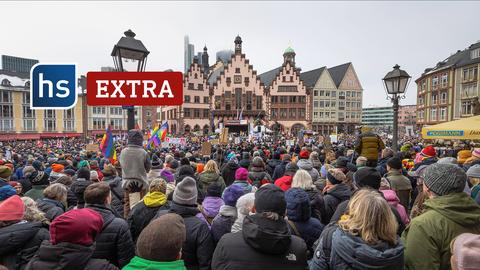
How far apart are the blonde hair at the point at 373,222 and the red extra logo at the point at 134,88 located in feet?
12.1

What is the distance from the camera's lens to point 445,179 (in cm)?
255

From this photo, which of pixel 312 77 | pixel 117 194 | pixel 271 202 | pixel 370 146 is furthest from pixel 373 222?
pixel 312 77

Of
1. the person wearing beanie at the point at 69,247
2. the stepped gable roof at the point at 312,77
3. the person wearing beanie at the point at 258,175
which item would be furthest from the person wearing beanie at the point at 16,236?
the stepped gable roof at the point at 312,77

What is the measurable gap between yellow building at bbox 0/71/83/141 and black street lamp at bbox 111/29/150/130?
61.1m

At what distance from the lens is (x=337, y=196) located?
14.6 ft

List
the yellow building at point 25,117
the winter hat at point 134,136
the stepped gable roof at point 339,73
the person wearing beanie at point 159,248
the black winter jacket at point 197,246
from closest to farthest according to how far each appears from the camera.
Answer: the person wearing beanie at point 159,248, the black winter jacket at point 197,246, the winter hat at point 134,136, the yellow building at point 25,117, the stepped gable roof at point 339,73

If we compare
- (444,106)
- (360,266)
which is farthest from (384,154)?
(444,106)

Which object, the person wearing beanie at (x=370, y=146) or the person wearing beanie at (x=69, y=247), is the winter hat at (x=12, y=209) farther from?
the person wearing beanie at (x=370, y=146)

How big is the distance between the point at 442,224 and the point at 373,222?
68 cm

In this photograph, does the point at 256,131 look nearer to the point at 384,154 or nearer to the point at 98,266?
the point at 384,154

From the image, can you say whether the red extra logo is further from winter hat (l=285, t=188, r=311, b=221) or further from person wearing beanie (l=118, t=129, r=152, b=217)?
winter hat (l=285, t=188, r=311, b=221)

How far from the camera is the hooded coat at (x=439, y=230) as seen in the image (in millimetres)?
2314

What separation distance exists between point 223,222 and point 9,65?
93642mm

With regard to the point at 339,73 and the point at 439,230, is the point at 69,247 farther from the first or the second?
the point at 339,73
